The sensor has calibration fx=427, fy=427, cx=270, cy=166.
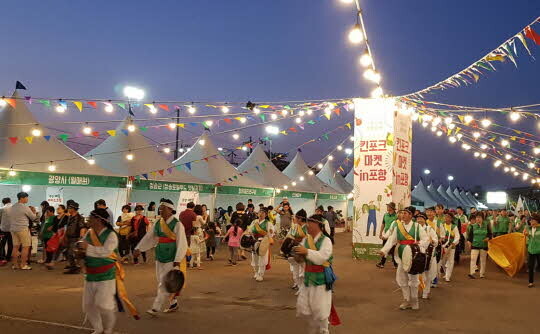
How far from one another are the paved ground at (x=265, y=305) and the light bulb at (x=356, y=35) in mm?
4486

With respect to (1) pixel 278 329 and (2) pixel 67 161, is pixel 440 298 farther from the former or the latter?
(2) pixel 67 161

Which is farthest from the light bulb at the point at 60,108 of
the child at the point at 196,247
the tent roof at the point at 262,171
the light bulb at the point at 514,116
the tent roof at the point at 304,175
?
the tent roof at the point at 304,175

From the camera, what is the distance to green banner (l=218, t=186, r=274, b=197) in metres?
18.3

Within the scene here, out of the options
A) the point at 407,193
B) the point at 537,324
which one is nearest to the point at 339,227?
the point at 407,193

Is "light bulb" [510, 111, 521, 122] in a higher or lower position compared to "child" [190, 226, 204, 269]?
higher

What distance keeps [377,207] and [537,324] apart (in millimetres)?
6245

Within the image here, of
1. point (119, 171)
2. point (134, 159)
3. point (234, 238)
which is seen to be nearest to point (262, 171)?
point (134, 159)

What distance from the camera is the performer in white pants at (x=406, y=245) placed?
6.73 meters

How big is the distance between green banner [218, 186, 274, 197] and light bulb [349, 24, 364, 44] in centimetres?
1159

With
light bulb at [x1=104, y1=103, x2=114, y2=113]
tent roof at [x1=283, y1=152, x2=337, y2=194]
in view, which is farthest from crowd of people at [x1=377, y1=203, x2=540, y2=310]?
tent roof at [x1=283, y1=152, x2=337, y2=194]

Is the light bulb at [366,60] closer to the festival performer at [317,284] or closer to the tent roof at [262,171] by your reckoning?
the festival performer at [317,284]


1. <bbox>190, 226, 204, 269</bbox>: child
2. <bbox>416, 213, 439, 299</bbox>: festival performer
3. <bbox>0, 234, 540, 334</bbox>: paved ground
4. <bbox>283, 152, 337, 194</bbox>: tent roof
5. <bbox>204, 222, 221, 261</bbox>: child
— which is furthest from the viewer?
<bbox>283, 152, 337, 194</bbox>: tent roof

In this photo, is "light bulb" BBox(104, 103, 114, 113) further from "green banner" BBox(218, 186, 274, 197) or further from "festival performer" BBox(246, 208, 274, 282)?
"green banner" BBox(218, 186, 274, 197)

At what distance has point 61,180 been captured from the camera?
13.4 m
